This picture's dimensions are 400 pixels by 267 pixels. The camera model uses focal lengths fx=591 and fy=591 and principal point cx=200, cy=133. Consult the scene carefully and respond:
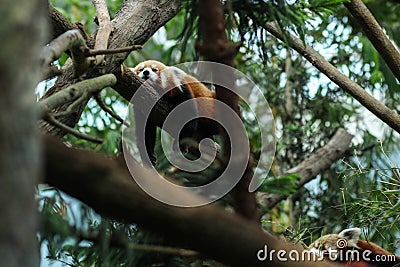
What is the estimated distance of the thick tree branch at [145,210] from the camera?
95 centimetres

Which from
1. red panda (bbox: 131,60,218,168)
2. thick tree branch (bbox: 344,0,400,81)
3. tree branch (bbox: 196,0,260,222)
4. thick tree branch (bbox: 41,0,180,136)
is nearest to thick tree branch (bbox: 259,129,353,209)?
red panda (bbox: 131,60,218,168)

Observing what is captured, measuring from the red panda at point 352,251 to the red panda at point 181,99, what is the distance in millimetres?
721

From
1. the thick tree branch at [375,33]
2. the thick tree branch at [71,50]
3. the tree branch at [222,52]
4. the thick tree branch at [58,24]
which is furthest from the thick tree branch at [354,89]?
the tree branch at [222,52]

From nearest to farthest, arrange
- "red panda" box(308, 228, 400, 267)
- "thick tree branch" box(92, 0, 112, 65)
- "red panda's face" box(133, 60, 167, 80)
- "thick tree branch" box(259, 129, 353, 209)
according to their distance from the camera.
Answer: "thick tree branch" box(92, 0, 112, 65) → "red panda" box(308, 228, 400, 267) → "red panda's face" box(133, 60, 167, 80) → "thick tree branch" box(259, 129, 353, 209)

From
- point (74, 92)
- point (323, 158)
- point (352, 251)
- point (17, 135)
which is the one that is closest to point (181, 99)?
point (352, 251)

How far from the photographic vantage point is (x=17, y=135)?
675 millimetres

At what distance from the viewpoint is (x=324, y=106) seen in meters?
4.81

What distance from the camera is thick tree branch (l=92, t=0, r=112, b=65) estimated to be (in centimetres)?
207

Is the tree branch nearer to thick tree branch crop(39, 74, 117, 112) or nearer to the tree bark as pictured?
thick tree branch crop(39, 74, 117, 112)

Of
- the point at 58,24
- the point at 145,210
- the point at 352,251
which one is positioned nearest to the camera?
the point at 145,210

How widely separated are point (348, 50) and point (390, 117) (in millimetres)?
2540

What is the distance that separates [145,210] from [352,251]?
171 cm

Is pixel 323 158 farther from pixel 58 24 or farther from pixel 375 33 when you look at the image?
pixel 58 24

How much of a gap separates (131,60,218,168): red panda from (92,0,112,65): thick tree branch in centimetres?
56
